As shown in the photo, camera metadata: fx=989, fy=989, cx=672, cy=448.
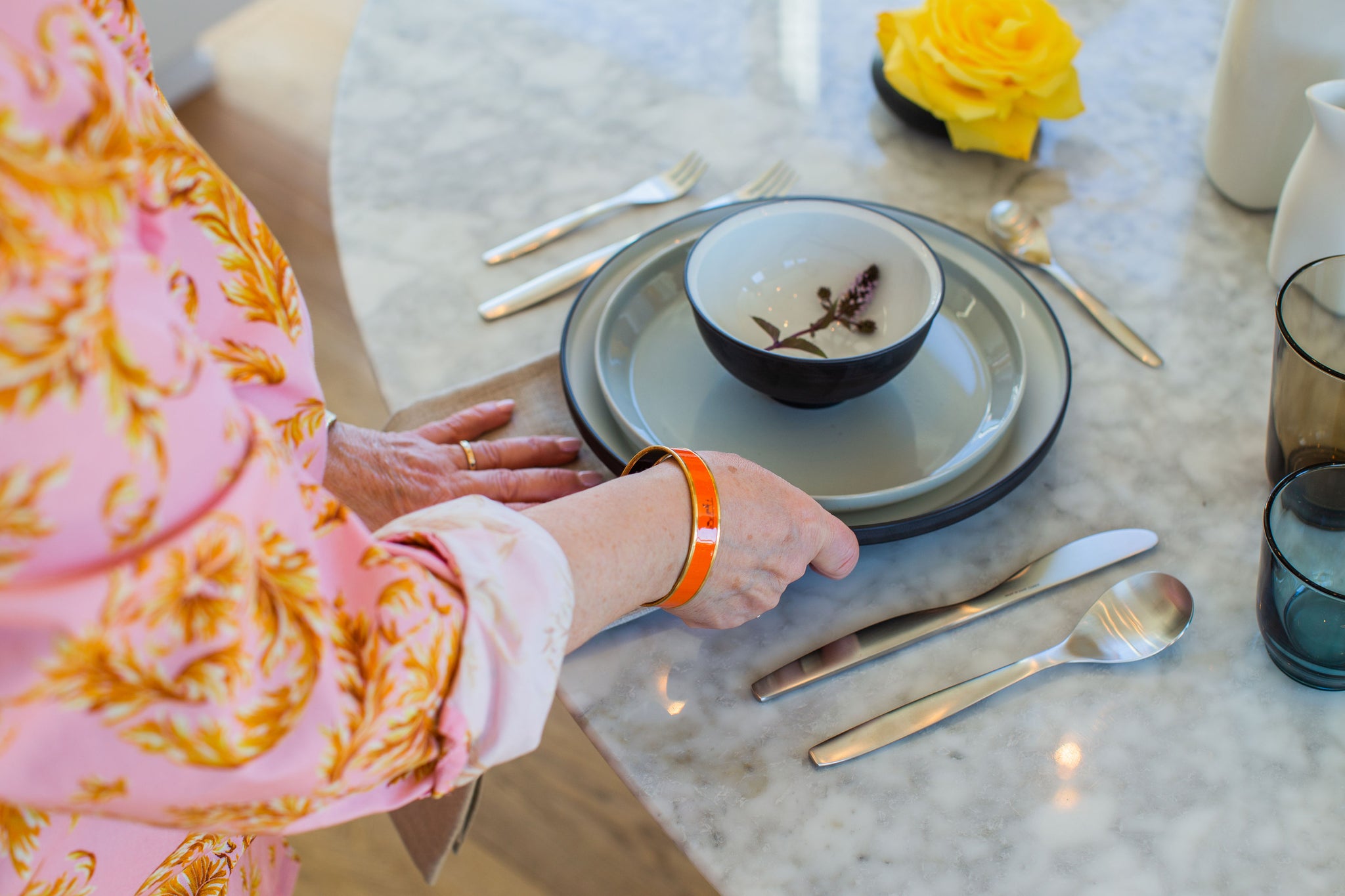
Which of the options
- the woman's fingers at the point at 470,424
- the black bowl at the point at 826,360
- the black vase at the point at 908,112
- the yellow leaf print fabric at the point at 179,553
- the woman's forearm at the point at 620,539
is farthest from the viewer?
the black vase at the point at 908,112

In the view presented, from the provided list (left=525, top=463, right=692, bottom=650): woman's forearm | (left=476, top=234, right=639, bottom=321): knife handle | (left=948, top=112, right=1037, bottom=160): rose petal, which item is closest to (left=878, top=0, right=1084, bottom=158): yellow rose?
(left=948, top=112, right=1037, bottom=160): rose petal

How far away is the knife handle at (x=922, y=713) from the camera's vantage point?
2.13 feet

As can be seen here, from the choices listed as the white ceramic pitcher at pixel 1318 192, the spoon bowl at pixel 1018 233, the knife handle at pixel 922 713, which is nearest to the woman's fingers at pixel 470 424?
the knife handle at pixel 922 713

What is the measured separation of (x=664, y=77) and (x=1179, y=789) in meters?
0.97

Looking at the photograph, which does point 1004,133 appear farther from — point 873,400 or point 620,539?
point 620,539

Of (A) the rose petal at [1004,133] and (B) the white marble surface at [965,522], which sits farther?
(A) the rose petal at [1004,133]

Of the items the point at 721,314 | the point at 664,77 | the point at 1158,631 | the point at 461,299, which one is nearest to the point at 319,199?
the point at 664,77

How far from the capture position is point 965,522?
0.79m

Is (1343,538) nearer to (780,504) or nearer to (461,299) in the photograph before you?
(780,504)

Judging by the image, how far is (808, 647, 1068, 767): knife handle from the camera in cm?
65

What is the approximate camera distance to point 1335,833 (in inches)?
23.7

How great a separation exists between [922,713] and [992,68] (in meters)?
0.69

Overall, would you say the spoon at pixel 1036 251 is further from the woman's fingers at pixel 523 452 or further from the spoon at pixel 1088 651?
the woman's fingers at pixel 523 452

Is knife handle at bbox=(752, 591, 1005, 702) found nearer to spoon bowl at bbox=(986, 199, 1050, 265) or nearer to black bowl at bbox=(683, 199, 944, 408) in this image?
black bowl at bbox=(683, 199, 944, 408)
